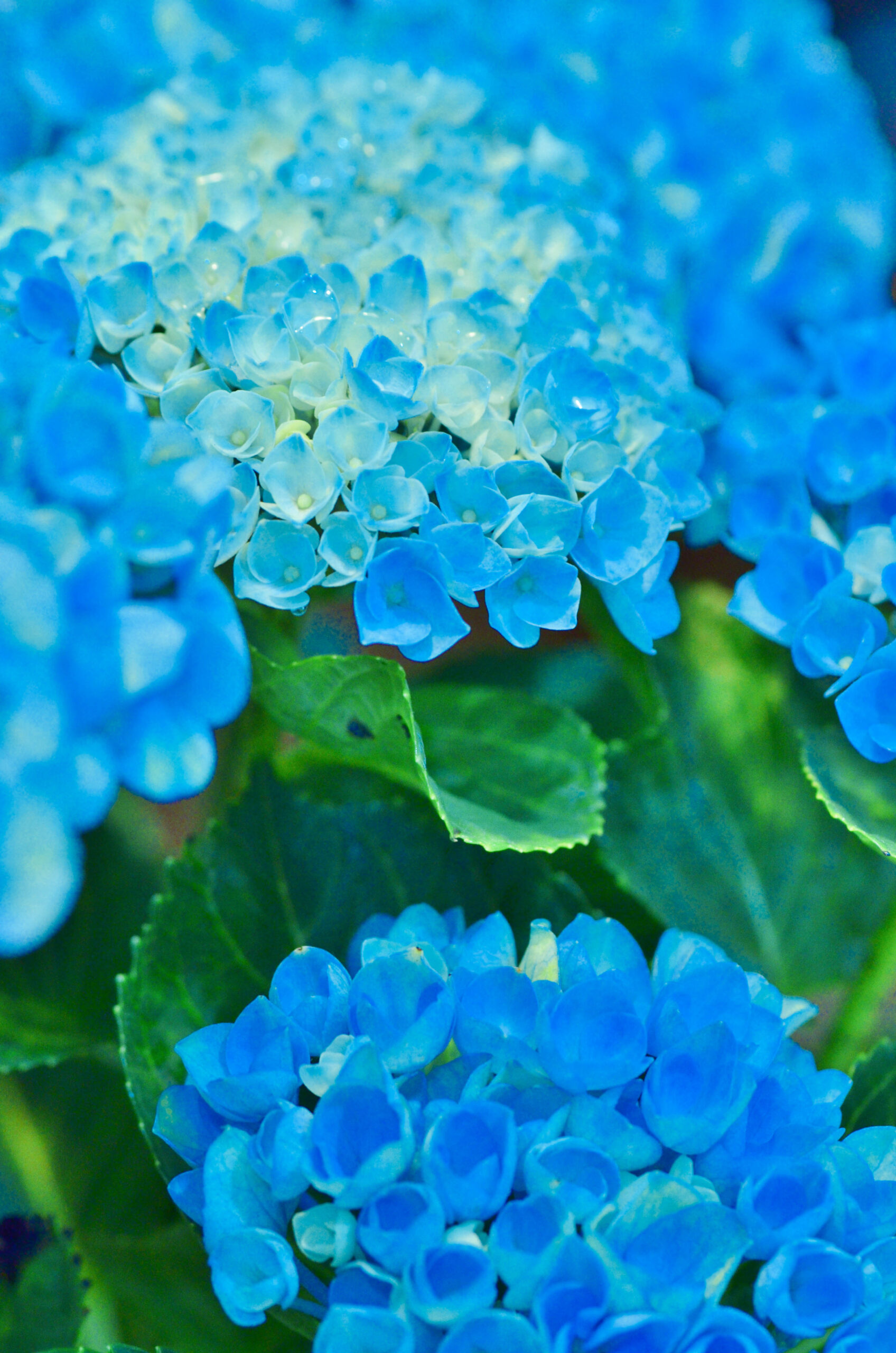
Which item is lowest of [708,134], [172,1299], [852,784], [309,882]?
[172,1299]

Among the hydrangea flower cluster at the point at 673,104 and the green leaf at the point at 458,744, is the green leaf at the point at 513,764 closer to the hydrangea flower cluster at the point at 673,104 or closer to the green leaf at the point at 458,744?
the green leaf at the point at 458,744

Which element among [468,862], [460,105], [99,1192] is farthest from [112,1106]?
[460,105]

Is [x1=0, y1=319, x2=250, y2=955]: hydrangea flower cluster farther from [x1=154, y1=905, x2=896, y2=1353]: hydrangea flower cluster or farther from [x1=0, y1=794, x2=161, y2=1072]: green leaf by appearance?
[x1=0, y1=794, x2=161, y2=1072]: green leaf

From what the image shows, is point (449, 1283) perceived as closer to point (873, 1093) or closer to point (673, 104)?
point (873, 1093)

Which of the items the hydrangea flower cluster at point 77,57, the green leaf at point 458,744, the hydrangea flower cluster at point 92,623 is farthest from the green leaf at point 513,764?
the hydrangea flower cluster at point 77,57

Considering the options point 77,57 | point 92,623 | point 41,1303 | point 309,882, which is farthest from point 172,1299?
point 77,57

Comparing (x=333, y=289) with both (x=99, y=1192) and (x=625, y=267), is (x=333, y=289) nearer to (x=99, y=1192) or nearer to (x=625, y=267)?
(x=625, y=267)
